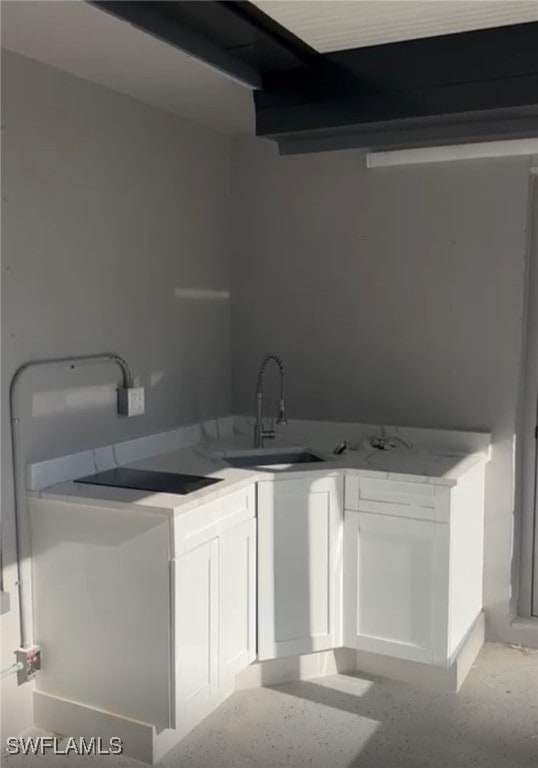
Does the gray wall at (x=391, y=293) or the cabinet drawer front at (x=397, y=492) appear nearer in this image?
the cabinet drawer front at (x=397, y=492)

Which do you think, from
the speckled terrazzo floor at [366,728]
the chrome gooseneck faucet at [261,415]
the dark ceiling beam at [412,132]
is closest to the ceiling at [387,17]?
the dark ceiling beam at [412,132]

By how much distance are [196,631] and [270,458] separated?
995 mm

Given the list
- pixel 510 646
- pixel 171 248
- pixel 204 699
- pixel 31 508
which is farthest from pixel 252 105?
pixel 510 646

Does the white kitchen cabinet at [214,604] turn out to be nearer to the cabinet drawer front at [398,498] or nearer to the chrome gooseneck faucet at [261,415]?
the cabinet drawer front at [398,498]

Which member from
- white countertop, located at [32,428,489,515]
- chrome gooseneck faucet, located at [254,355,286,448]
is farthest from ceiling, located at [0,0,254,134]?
white countertop, located at [32,428,489,515]

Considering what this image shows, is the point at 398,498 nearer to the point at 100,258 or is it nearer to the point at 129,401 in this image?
the point at 129,401

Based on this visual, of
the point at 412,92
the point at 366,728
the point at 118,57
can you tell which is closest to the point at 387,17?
the point at 412,92

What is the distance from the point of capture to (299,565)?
3.00 m

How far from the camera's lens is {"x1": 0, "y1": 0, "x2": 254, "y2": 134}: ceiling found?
2.25 metres

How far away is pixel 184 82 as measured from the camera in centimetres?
288

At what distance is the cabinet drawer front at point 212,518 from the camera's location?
8.07ft

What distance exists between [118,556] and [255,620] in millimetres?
703

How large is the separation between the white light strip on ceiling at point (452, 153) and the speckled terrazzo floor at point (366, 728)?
2154 millimetres

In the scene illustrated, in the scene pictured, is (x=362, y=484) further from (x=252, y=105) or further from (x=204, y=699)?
(x=252, y=105)
